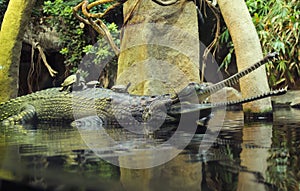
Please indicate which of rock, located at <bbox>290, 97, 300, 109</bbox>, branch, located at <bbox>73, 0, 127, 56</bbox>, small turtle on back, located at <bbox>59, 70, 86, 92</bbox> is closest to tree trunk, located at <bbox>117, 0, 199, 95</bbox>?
branch, located at <bbox>73, 0, 127, 56</bbox>

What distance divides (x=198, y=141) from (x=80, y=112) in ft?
5.99

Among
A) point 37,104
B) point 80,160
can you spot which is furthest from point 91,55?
point 80,160

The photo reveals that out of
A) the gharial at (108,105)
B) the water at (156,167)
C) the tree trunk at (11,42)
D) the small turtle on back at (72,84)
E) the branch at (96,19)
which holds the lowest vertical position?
the water at (156,167)

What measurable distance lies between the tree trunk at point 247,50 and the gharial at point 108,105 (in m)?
0.83

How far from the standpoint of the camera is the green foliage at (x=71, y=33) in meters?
5.72

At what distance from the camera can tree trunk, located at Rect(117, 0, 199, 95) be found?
443 cm

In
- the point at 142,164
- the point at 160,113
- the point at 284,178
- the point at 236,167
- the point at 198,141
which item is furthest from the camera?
the point at 160,113

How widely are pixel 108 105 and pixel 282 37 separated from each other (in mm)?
3424

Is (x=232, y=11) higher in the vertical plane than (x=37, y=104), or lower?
higher

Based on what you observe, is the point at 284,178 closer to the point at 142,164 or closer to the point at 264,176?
the point at 264,176

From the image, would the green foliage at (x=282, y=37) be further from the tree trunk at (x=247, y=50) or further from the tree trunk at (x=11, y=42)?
the tree trunk at (x=11, y=42)

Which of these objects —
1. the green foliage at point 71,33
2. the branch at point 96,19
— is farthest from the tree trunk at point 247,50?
the green foliage at point 71,33

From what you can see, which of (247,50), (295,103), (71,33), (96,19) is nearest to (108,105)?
(247,50)

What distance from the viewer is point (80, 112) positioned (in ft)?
10.9
